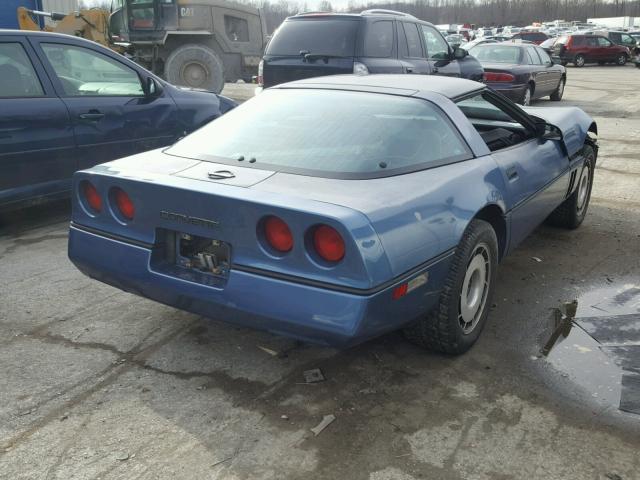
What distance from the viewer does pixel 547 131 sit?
14.5 feet

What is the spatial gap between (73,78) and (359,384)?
4.02 m

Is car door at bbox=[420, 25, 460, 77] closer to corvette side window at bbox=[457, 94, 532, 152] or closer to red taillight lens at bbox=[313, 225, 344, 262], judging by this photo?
corvette side window at bbox=[457, 94, 532, 152]

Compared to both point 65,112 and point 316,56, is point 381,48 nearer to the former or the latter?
point 316,56

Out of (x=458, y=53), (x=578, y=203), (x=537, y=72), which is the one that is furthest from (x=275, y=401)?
(x=537, y=72)

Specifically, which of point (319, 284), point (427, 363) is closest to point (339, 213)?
point (319, 284)

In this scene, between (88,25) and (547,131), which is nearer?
(547,131)

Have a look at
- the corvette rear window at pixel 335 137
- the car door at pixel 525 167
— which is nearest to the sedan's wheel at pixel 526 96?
the car door at pixel 525 167

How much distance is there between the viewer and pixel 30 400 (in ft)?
9.43

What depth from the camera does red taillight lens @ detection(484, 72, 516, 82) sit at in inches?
518

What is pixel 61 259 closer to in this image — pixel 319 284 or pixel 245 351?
pixel 245 351

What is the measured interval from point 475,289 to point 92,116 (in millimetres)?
3709

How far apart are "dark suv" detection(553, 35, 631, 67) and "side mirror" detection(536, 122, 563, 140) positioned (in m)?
28.8

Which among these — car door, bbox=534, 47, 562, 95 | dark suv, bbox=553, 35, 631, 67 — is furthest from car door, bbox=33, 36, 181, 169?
dark suv, bbox=553, 35, 631, 67

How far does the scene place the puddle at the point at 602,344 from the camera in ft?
9.91
